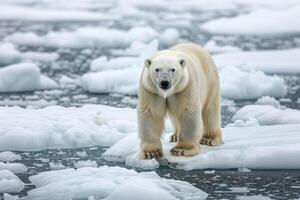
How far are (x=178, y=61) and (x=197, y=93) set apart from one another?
329mm

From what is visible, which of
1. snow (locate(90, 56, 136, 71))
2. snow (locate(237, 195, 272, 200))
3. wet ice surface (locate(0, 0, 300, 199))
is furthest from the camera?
snow (locate(90, 56, 136, 71))

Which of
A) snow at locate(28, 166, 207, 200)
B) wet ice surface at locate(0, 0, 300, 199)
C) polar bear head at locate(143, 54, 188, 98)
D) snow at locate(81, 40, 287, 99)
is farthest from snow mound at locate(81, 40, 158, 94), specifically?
snow at locate(28, 166, 207, 200)

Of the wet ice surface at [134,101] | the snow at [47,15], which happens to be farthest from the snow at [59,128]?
the snow at [47,15]

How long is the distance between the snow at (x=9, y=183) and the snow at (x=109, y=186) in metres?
0.11

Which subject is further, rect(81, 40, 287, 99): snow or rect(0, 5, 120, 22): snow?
rect(0, 5, 120, 22): snow

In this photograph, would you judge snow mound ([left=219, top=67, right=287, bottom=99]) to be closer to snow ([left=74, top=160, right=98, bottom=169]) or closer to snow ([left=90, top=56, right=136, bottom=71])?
snow ([left=90, top=56, right=136, bottom=71])

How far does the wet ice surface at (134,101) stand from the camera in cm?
438

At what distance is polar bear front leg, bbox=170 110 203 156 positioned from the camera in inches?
191

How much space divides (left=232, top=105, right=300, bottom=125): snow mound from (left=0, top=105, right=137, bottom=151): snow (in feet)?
3.66

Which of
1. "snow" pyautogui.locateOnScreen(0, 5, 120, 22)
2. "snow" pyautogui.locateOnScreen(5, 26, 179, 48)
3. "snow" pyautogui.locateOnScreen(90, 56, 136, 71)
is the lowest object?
"snow" pyautogui.locateOnScreen(90, 56, 136, 71)

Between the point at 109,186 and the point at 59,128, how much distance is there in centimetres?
170

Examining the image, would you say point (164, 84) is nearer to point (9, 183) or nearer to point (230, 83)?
point (9, 183)

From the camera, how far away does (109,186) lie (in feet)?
13.5

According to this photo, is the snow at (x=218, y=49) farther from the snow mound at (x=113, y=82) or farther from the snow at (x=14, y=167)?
the snow at (x=14, y=167)
